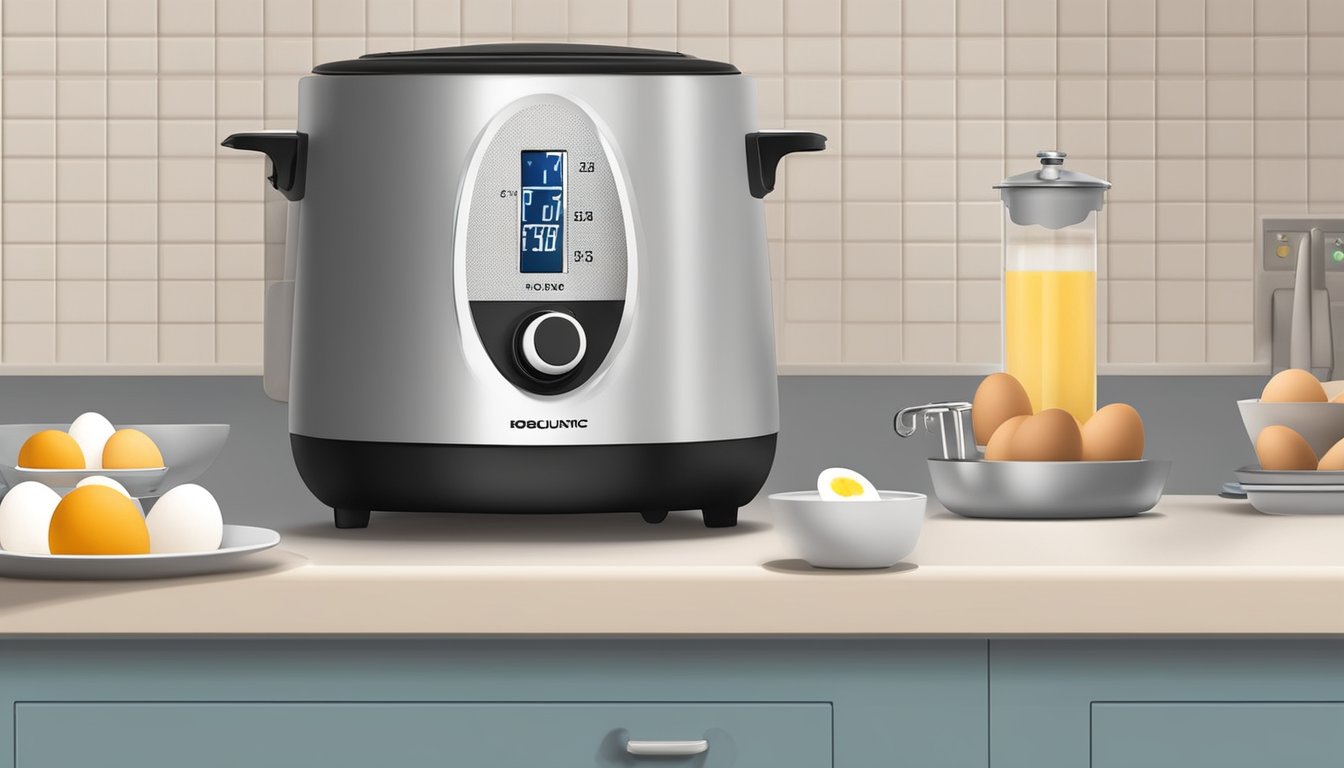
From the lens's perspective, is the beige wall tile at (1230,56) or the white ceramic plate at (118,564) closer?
the white ceramic plate at (118,564)

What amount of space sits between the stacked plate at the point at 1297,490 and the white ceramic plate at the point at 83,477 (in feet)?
2.53

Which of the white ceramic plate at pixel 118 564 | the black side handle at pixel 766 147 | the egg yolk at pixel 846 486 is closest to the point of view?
the white ceramic plate at pixel 118 564

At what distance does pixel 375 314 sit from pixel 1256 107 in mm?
964

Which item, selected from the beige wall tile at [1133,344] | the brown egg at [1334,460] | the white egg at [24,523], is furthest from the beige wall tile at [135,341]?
the brown egg at [1334,460]

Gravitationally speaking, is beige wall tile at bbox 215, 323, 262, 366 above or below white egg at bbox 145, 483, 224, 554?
above

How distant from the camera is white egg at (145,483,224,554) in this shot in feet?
2.79

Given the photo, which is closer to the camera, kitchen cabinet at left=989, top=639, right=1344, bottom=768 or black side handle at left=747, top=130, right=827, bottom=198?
kitchen cabinet at left=989, top=639, right=1344, bottom=768

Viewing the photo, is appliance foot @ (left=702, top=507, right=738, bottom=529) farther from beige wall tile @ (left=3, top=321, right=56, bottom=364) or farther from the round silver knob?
beige wall tile @ (left=3, top=321, right=56, bottom=364)

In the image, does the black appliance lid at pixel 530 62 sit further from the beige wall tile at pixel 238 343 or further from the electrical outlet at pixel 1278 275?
Result: the electrical outlet at pixel 1278 275

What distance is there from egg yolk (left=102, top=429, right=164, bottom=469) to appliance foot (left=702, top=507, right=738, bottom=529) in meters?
0.38

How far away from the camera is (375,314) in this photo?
0.97 meters

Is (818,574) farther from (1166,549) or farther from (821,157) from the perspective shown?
(821,157)

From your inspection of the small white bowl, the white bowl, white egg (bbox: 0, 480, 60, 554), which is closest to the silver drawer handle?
the small white bowl

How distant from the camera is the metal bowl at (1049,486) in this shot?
1071mm
